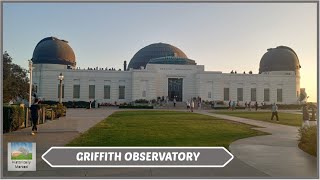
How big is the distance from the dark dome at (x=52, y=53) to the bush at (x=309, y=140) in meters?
57.7

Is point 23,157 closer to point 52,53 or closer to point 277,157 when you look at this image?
point 277,157

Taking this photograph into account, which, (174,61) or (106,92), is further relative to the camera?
(174,61)

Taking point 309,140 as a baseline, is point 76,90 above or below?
above

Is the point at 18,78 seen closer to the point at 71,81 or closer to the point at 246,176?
the point at 71,81

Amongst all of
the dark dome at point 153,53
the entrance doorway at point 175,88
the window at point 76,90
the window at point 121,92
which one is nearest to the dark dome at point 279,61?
the entrance doorway at point 175,88

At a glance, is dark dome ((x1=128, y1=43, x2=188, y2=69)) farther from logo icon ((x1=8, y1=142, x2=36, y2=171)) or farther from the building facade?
logo icon ((x1=8, y1=142, x2=36, y2=171))

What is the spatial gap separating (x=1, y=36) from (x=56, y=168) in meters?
2.60

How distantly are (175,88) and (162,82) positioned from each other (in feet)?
7.87

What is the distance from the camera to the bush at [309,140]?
957 centimetres

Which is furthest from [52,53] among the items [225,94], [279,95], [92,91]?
[279,95]

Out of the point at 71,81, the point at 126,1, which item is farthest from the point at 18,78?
the point at 126,1

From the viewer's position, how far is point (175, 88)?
63.6m

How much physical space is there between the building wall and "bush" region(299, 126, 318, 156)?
50225 millimetres

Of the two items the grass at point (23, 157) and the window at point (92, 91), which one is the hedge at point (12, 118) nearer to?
the grass at point (23, 157)
